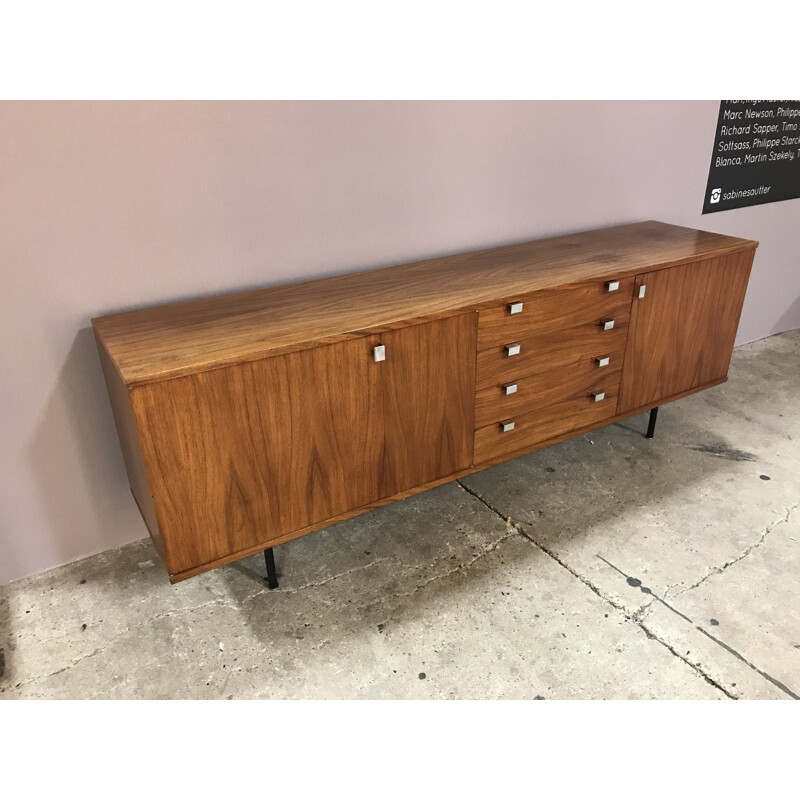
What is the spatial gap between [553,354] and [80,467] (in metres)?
1.50

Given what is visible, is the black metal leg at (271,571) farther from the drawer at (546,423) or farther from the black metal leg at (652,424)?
the black metal leg at (652,424)

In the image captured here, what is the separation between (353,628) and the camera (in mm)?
1851

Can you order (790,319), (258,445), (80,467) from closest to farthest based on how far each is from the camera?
(258,445) < (80,467) < (790,319)

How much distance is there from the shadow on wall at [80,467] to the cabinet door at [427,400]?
846 millimetres

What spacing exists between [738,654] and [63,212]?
2126 mm

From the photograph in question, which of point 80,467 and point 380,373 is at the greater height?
point 380,373

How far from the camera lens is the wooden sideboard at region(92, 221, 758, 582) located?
158 cm

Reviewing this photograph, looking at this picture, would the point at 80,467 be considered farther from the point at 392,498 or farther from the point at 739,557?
the point at 739,557

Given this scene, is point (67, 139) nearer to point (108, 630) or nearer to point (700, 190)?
point (108, 630)

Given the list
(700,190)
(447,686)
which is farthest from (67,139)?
(700,190)

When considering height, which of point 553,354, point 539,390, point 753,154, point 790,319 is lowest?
point 790,319

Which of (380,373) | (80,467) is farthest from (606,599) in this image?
(80,467)

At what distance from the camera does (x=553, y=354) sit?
2.09 m

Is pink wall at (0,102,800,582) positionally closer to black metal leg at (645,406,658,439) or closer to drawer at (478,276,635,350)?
drawer at (478,276,635,350)
